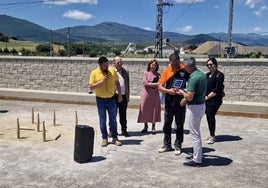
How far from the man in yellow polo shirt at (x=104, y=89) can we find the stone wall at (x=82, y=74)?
5307mm

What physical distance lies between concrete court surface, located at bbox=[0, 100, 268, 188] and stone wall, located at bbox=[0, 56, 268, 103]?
6.82 feet

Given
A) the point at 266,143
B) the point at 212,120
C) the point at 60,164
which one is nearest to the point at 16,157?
the point at 60,164

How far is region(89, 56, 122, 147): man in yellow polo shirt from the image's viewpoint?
24.9 feet

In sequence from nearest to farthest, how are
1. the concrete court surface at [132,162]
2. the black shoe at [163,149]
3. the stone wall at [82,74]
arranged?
the concrete court surface at [132,162] → the black shoe at [163,149] → the stone wall at [82,74]

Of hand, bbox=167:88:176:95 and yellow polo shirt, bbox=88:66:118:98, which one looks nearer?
hand, bbox=167:88:176:95

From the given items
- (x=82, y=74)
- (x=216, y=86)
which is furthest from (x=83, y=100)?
(x=216, y=86)

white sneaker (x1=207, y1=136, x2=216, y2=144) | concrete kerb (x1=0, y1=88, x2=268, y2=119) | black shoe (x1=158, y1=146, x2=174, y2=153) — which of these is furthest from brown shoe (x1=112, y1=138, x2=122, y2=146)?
concrete kerb (x1=0, y1=88, x2=268, y2=119)

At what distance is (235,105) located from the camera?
38.0 ft

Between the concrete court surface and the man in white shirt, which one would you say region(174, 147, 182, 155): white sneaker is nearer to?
the concrete court surface

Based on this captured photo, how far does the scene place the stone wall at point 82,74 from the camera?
A: 11.9m

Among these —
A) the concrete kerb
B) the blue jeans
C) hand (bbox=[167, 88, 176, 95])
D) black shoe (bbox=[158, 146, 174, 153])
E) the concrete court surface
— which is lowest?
the concrete court surface

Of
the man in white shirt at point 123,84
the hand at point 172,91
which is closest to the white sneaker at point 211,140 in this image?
the hand at point 172,91

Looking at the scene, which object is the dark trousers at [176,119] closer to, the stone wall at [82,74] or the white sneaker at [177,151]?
the white sneaker at [177,151]

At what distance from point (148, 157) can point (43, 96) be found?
27.0 ft
